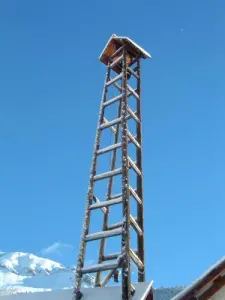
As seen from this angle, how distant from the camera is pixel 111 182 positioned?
884 cm

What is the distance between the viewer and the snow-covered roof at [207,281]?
189 inches

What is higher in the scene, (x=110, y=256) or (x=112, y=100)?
(x=112, y=100)

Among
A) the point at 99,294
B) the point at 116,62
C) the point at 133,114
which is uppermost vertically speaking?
the point at 116,62

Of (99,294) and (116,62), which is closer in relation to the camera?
(99,294)

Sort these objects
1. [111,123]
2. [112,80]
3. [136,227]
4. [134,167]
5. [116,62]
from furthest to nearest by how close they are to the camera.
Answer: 1. [116,62]
2. [112,80]
3. [111,123]
4. [134,167]
5. [136,227]

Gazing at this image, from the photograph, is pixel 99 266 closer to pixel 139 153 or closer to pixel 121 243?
pixel 121 243

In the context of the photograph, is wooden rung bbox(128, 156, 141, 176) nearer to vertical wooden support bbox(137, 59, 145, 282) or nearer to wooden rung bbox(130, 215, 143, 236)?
vertical wooden support bbox(137, 59, 145, 282)

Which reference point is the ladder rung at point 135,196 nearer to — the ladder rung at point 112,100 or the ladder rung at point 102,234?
the ladder rung at point 102,234

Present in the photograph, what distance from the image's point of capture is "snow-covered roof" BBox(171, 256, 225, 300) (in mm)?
4801

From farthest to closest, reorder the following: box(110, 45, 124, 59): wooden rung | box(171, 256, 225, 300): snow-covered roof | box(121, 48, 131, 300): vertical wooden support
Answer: box(110, 45, 124, 59): wooden rung, box(121, 48, 131, 300): vertical wooden support, box(171, 256, 225, 300): snow-covered roof

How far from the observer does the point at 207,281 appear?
16.5 ft

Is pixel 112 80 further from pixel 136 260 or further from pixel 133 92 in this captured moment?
pixel 136 260

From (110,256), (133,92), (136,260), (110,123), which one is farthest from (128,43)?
(136,260)

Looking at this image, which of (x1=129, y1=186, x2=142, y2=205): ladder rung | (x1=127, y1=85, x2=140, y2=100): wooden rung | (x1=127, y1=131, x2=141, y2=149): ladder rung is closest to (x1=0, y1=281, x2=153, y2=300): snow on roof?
(x1=129, y1=186, x2=142, y2=205): ladder rung
